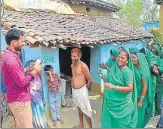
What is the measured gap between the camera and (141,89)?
214 inches

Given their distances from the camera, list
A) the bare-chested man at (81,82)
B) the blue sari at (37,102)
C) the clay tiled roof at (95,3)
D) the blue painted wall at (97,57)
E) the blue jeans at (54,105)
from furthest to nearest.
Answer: the clay tiled roof at (95,3)
the blue painted wall at (97,57)
the blue jeans at (54,105)
the bare-chested man at (81,82)
the blue sari at (37,102)

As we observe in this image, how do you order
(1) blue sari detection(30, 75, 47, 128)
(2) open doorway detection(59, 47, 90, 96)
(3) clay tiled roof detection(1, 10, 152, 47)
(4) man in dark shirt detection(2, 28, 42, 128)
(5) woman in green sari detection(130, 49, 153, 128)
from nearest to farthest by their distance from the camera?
(4) man in dark shirt detection(2, 28, 42, 128), (5) woman in green sari detection(130, 49, 153, 128), (1) blue sari detection(30, 75, 47, 128), (3) clay tiled roof detection(1, 10, 152, 47), (2) open doorway detection(59, 47, 90, 96)

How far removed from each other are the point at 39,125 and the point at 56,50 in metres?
2.79

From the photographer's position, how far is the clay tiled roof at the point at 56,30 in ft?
24.1

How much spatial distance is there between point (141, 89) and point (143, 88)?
51mm

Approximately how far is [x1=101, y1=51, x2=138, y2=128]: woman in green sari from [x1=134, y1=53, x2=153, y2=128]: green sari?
22.1 inches

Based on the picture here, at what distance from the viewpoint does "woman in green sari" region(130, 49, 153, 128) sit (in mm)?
5417

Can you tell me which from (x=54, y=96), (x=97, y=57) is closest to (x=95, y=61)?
(x=97, y=57)

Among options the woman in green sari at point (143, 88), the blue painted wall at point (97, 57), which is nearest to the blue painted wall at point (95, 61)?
the blue painted wall at point (97, 57)

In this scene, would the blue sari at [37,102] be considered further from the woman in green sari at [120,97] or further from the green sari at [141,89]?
the green sari at [141,89]

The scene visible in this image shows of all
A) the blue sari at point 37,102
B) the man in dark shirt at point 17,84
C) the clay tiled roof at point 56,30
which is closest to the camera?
the man in dark shirt at point 17,84

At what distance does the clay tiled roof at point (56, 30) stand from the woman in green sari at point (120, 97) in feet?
8.71

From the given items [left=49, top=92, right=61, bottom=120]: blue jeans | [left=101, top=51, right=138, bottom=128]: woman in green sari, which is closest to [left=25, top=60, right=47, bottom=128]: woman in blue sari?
[left=49, top=92, right=61, bottom=120]: blue jeans

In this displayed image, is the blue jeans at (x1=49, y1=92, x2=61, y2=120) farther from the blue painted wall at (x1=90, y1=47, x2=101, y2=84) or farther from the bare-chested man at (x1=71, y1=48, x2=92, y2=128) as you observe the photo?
the blue painted wall at (x1=90, y1=47, x2=101, y2=84)
